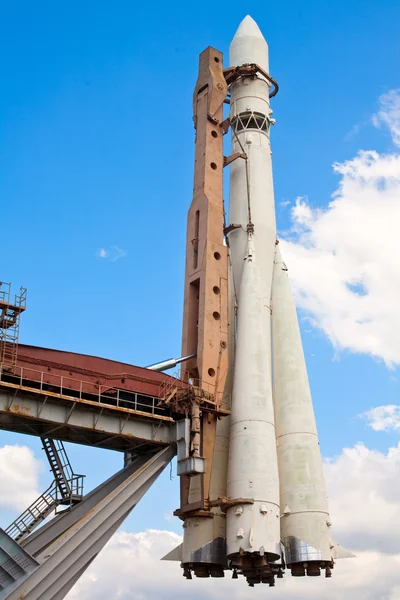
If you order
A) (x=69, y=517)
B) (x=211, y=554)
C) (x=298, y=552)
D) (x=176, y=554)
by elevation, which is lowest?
(x=211, y=554)

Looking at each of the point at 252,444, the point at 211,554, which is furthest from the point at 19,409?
the point at 211,554

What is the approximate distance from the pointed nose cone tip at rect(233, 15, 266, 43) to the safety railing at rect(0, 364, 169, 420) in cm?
2533

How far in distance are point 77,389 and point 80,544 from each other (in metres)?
5.71

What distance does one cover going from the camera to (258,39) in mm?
46562

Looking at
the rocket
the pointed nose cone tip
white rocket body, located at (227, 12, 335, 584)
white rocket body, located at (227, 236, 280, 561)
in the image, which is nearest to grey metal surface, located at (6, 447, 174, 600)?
the rocket

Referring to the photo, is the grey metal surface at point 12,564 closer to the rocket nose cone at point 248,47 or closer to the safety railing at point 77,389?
the safety railing at point 77,389

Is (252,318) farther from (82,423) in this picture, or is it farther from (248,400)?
(82,423)

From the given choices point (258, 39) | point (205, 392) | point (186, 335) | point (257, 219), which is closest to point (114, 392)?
point (205, 392)

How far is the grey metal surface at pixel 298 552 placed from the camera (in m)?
33.0

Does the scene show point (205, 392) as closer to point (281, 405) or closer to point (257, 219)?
point (281, 405)

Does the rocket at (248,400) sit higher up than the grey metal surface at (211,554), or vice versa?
the rocket at (248,400)

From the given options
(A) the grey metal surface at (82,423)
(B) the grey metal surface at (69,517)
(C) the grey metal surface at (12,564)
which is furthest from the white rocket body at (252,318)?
(C) the grey metal surface at (12,564)

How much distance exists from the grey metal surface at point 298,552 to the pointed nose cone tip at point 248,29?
29372 mm

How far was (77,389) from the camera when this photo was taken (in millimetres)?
29719
